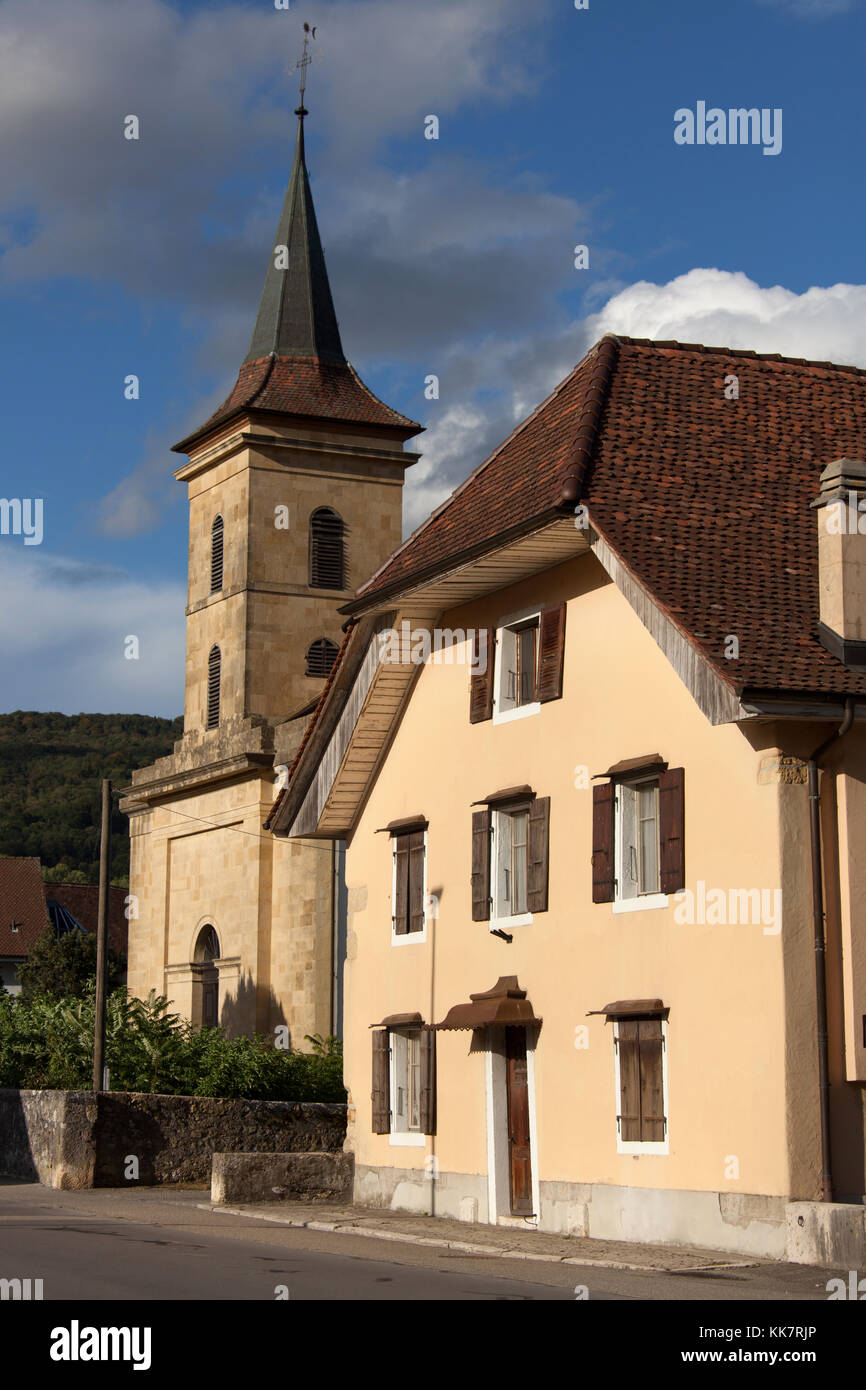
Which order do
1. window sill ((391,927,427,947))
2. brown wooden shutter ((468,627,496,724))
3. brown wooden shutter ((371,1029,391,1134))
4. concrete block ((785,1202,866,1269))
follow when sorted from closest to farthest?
1. concrete block ((785,1202,866,1269))
2. brown wooden shutter ((468,627,496,724))
3. window sill ((391,927,427,947))
4. brown wooden shutter ((371,1029,391,1134))

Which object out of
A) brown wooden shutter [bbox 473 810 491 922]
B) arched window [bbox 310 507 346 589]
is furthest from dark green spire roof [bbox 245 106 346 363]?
brown wooden shutter [bbox 473 810 491 922]

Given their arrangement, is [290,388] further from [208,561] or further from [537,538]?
[537,538]

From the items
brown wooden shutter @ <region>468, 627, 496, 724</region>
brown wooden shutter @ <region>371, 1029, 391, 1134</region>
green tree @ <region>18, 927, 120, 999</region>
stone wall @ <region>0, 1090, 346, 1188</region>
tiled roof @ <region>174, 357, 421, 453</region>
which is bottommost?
stone wall @ <region>0, 1090, 346, 1188</region>

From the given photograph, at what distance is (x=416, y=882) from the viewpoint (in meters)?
24.7

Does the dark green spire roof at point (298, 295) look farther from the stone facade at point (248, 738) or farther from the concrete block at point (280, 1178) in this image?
the concrete block at point (280, 1178)

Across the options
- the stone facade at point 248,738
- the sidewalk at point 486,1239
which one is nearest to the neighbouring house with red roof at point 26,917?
the stone facade at point 248,738

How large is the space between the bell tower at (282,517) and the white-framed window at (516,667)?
949 inches

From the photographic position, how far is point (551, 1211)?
20844 millimetres

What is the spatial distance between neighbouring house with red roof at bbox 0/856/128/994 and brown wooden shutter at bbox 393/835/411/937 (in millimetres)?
64767

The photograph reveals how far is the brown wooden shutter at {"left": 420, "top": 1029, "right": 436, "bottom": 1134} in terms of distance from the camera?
2370 centimetres

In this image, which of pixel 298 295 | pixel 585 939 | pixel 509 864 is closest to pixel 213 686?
pixel 298 295

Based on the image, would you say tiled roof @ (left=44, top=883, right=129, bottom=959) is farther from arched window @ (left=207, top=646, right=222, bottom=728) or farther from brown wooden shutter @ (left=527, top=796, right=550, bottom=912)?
brown wooden shutter @ (left=527, top=796, right=550, bottom=912)

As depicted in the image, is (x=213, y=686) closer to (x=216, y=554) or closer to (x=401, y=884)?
(x=216, y=554)

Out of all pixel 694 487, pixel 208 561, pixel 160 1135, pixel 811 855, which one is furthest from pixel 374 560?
pixel 811 855
